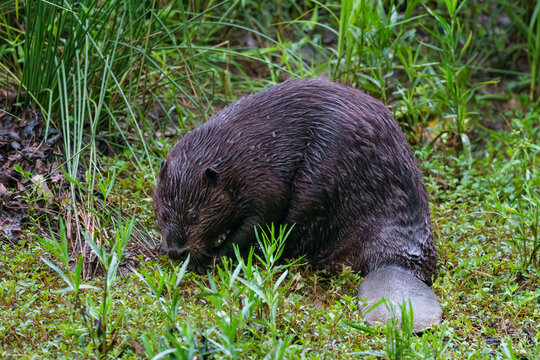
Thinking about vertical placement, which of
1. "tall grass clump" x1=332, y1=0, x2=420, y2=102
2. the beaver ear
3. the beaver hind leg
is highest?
"tall grass clump" x1=332, y1=0, x2=420, y2=102

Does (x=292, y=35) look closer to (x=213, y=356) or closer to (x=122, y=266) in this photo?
(x=122, y=266)

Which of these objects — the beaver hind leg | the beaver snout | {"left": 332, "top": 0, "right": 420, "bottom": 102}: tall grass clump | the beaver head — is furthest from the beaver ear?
{"left": 332, "top": 0, "right": 420, "bottom": 102}: tall grass clump

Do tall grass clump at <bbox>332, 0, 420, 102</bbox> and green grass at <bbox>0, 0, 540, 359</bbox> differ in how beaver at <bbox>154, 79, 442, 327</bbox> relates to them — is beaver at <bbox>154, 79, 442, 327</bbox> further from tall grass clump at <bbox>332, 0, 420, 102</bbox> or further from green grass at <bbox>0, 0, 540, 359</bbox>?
tall grass clump at <bbox>332, 0, 420, 102</bbox>

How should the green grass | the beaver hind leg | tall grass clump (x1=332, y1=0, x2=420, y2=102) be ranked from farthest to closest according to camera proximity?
tall grass clump (x1=332, y1=0, x2=420, y2=102), the beaver hind leg, the green grass

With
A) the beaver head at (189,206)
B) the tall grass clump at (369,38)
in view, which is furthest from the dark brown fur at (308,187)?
the tall grass clump at (369,38)

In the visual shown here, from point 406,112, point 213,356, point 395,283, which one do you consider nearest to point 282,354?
point 213,356

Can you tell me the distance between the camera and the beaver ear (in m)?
3.60

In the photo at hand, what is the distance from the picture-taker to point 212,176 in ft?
11.9

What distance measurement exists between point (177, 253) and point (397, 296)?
3.74ft

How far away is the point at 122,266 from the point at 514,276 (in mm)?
2078

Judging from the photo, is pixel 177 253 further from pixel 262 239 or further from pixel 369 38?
pixel 369 38

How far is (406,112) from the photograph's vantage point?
17.1ft

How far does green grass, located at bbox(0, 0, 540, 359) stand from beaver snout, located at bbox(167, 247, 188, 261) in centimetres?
7

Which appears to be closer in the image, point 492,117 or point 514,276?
point 514,276
